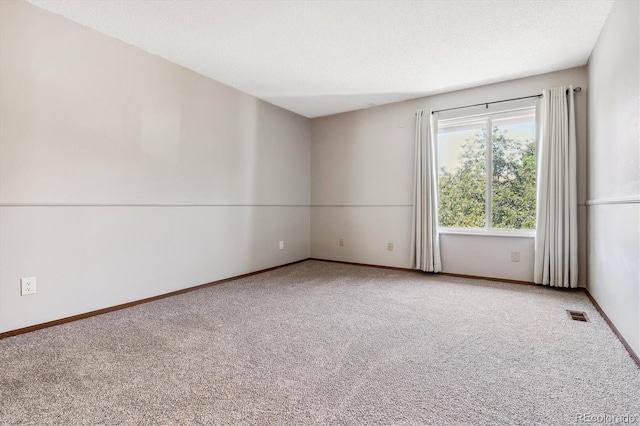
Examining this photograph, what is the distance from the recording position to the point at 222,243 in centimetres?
357

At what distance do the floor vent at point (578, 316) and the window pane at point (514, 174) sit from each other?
119 centimetres

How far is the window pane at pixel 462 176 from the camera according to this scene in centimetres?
376

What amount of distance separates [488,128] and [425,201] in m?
1.10

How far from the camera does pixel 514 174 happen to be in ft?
11.6

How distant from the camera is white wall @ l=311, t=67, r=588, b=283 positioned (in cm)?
343

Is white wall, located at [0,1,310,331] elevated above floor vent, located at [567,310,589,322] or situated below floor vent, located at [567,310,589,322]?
above

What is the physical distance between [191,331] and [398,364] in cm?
136

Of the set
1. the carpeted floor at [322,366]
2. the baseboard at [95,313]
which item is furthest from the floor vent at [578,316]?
the baseboard at [95,313]

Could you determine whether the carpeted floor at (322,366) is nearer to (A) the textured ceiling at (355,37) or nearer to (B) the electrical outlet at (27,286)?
(B) the electrical outlet at (27,286)

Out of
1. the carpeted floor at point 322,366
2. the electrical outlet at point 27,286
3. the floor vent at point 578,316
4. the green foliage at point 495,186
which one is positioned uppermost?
the green foliage at point 495,186

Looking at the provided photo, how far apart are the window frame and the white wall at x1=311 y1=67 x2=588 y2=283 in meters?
0.08

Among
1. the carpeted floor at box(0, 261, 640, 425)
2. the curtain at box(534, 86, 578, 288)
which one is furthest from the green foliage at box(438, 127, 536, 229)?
the carpeted floor at box(0, 261, 640, 425)

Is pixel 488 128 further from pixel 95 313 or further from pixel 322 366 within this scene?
pixel 95 313

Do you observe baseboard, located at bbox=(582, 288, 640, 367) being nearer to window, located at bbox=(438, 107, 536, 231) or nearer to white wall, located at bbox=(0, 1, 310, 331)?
window, located at bbox=(438, 107, 536, 231)
